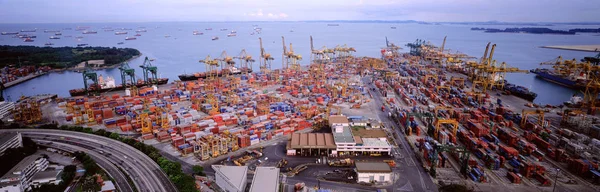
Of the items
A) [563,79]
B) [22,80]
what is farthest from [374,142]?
[22,80]

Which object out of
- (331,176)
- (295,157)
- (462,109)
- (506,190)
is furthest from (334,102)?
(506,190)

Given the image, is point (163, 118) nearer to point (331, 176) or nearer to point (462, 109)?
point (331, 176)

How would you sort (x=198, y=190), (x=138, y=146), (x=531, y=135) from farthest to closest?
(x=531, y=135) < (x=138, y=146) < (x=198, y=190)

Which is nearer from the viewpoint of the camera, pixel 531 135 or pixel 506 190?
pixel 506 190

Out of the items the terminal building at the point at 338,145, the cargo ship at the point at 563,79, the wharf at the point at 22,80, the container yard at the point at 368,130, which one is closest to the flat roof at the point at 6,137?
the container yard at the point at 368,130

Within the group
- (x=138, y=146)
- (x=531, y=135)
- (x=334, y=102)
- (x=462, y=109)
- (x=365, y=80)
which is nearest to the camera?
(x=138, y=146)
